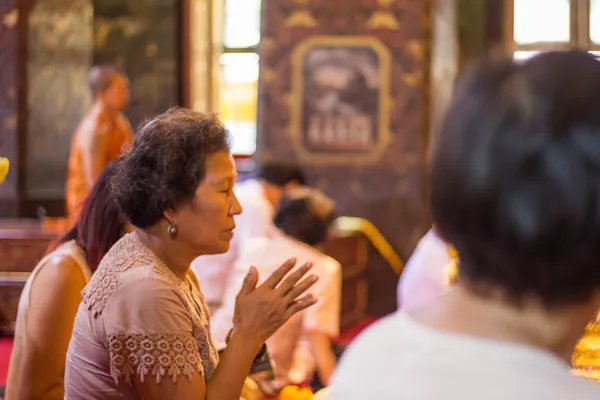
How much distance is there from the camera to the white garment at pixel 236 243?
4.26m

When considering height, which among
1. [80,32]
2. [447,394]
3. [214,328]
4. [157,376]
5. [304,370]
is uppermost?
[80,32]

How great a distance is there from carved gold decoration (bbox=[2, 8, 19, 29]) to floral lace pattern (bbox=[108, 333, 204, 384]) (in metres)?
7.39

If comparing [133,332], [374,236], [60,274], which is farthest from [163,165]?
[374,236]

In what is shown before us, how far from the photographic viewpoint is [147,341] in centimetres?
195

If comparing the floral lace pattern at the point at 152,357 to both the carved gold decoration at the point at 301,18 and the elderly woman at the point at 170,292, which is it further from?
the carved gold decoration at the point at 301,18

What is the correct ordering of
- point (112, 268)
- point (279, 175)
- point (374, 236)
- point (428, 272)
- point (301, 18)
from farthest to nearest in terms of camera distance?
point (301, 18) → point (374, 236) → point (279, 175) → point (428, 272) → point (112, 268)

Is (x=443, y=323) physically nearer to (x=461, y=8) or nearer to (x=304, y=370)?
(x=304, y=370)

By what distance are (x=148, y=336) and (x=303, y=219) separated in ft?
8.07

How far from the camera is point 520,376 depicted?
0.91 meters

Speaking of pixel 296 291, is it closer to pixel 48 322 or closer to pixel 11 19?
pixel 48 322

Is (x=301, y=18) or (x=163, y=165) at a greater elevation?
(x=301, y=18)

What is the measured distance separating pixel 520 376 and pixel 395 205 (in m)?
7.51

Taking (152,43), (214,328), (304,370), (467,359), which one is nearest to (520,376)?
(467,359)

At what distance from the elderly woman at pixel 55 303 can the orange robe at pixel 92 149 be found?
4567 mm
